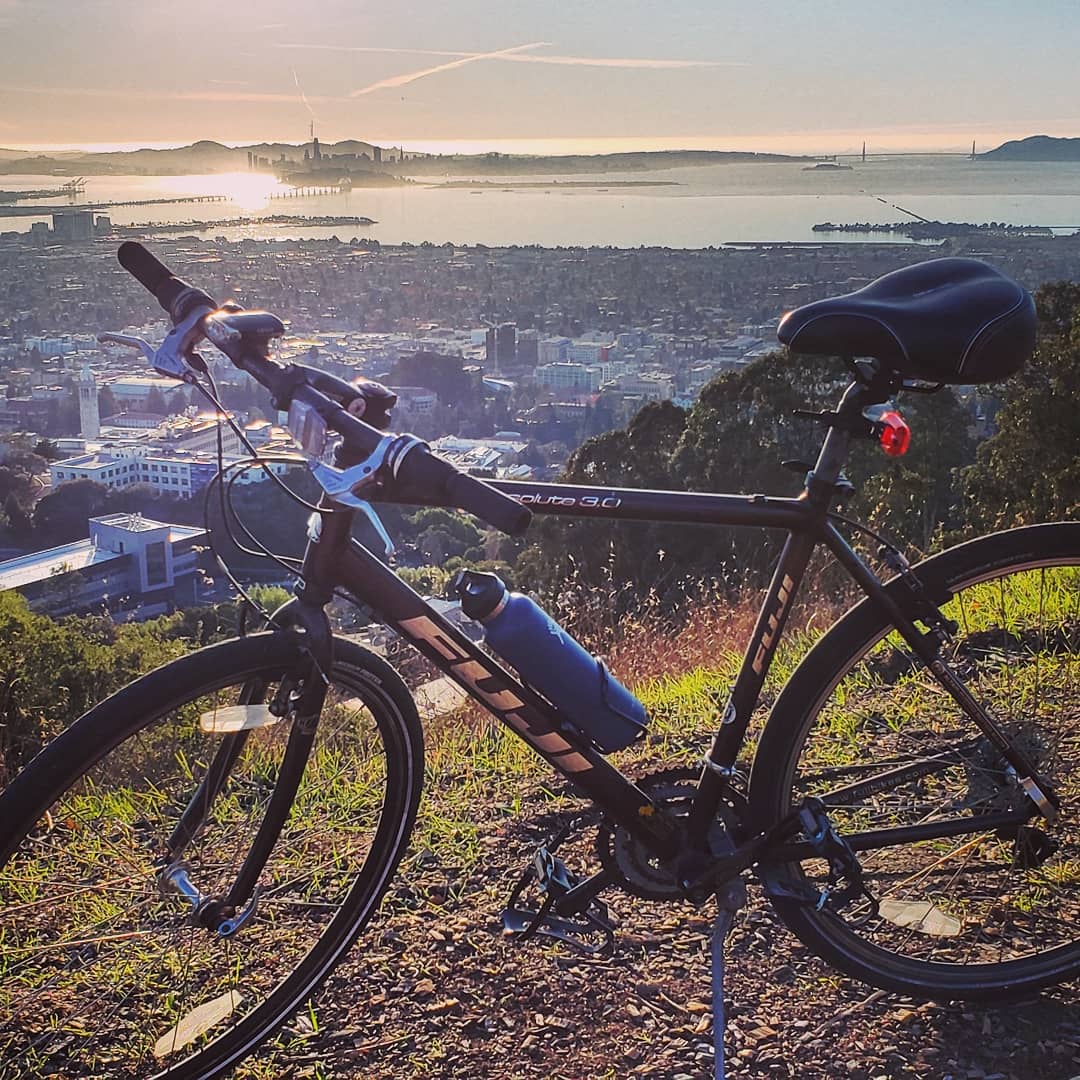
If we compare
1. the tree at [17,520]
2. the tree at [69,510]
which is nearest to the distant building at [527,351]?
the tree at [69,510]

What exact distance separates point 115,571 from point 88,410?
2011mm

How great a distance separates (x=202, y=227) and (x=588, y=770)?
8.00 metres

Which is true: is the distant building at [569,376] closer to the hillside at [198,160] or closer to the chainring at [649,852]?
the hillside at [198,160]

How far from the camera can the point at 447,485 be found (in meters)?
1.35

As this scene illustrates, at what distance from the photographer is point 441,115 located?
1466 centimetres

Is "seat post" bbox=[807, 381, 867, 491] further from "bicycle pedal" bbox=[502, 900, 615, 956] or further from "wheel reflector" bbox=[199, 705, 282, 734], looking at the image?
"wheel reflector" bbox=[199, 705, 282, 734]

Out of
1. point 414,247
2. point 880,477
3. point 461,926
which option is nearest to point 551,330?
point 414,247

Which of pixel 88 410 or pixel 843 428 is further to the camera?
pixel 88 410

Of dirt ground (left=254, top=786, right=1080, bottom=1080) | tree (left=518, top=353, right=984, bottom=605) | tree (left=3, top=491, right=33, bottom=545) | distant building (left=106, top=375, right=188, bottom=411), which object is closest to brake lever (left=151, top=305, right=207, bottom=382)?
dirt ground (left=254, top=786, right=1080, bottom=1080)

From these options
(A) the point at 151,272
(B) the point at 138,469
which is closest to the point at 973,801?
(A) the point at 151,272

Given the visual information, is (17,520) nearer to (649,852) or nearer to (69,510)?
(69,510)

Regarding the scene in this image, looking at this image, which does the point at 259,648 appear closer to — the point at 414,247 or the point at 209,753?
the point at 209,753

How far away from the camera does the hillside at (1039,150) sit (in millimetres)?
16766

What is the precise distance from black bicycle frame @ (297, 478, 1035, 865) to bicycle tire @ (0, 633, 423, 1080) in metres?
0.12
